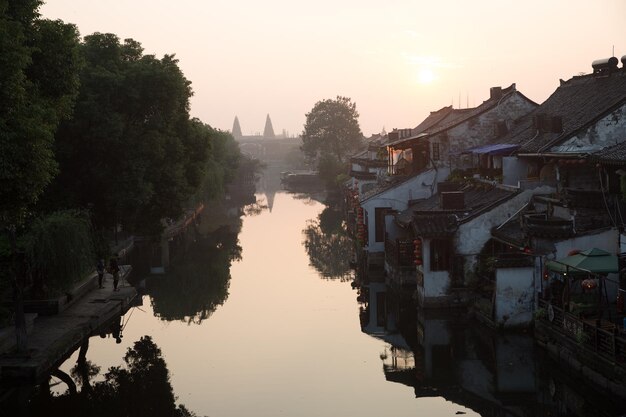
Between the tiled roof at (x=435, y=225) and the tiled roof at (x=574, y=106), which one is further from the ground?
the tiled roof at (x=574, y=106)

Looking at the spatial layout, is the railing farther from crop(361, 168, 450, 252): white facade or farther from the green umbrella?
crop(361, 168, 450, 252): white facade

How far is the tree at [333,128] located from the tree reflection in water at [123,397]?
90.6m

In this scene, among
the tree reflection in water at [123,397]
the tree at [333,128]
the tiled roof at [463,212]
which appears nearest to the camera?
the tree reflection in water at [123,397]

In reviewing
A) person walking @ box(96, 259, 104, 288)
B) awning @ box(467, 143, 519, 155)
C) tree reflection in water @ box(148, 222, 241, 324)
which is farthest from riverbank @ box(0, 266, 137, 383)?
awning @ box(467, 143, 519, 155)

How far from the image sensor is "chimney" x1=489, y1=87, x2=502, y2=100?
46.6 metres

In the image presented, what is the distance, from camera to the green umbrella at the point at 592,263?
72.5 feet

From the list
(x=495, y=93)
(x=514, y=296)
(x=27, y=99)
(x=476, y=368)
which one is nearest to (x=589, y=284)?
(x=514, y=296)

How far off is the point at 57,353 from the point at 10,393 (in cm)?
281

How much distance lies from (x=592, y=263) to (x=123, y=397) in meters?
14.1

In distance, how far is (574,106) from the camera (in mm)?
35062

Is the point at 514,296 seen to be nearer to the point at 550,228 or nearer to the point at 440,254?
the point at 550,228

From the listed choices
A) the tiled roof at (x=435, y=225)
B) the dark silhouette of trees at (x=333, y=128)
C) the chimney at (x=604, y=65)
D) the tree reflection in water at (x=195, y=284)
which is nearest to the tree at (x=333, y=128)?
the dark silhouette of trees at (x=333, y=128)

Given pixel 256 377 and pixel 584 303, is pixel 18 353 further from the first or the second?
pixel 584 303

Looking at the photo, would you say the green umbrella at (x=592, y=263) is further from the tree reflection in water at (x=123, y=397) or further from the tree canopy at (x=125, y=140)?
the tree canopy at (x=125, y=140)
